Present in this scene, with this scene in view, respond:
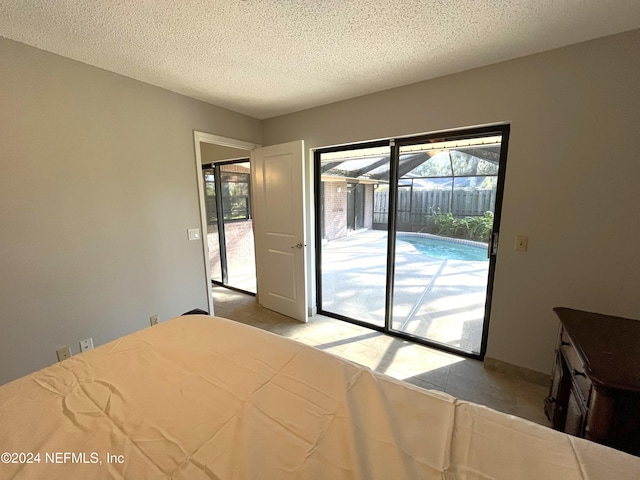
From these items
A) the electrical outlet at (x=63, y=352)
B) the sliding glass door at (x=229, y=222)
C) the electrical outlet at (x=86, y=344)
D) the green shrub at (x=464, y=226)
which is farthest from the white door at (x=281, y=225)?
the electrical outlet at (x=63, y=352)

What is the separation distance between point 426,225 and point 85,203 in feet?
9.39

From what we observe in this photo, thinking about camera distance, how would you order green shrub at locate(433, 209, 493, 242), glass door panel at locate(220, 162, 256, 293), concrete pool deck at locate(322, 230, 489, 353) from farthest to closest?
glass door panel at locate(220, 162, 256, 293) < concrete pool deck at locate(322, 230, 489, 353) < green shrub at locate(433, 209, 493, 242)

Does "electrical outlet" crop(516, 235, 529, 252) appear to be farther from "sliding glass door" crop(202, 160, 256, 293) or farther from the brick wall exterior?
"sliding glass door" crop(202, 160, 256, 293)

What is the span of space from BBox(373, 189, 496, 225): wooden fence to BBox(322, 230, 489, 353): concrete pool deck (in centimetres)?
27

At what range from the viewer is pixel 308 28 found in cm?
147

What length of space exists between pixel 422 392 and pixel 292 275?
2181 mm

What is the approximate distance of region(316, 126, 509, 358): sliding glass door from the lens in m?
2.16

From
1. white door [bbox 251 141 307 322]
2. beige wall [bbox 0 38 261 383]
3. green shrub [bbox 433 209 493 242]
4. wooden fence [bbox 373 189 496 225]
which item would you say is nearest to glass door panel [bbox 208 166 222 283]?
white door [bbox 251 141 307 322]

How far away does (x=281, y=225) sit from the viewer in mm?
2980

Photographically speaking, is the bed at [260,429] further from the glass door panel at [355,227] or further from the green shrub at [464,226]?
the glass door panel at [355,227]

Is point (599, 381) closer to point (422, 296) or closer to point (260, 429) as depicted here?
point (260, 429)

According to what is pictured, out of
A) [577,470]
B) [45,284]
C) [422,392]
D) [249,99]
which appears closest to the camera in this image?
[577,470]

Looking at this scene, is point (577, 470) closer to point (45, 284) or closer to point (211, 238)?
point (45, 284)

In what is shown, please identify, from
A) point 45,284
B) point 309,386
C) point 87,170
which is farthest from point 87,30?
point 309,386
